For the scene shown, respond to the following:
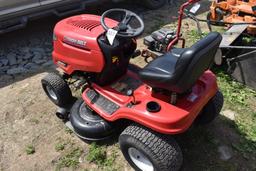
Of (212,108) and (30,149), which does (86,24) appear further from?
(212,108)

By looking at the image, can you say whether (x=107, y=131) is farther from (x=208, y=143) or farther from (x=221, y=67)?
(x=221, y=67)

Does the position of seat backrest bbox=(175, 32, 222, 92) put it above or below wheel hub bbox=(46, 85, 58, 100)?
above

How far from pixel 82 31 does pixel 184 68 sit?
1.35 m

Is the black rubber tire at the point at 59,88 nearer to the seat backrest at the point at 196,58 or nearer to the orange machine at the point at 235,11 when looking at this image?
the seat backrest at the point at 196,58

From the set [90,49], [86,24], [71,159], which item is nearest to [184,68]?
[90,49]

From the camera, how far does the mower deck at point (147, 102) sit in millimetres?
2578

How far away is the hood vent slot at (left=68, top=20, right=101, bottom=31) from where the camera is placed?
333 cm

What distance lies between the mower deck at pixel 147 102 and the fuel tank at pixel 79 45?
0.30 meters

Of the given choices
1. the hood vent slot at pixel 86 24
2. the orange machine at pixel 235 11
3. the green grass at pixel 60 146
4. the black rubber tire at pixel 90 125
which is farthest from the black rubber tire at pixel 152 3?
the green grass at pixel 60 146

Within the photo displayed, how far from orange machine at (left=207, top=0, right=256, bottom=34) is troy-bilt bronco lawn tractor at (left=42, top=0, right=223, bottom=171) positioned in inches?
79.8

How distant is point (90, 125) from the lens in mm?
3184

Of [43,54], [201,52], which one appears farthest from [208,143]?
[43,54]

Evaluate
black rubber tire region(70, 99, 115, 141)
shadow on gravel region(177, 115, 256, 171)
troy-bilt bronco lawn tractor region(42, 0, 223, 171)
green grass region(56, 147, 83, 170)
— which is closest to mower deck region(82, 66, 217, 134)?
troy-bilt bronco lawn tractor region(42, 0, 223, 171)

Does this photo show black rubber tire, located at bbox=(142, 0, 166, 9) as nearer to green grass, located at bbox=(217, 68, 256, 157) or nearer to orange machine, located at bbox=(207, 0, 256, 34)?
orange machine, located at bbox=(207, 0, 256, 34)
